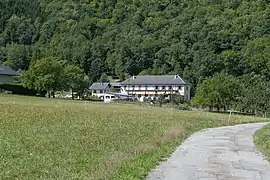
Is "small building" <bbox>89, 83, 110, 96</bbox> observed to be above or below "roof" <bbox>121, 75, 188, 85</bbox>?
below

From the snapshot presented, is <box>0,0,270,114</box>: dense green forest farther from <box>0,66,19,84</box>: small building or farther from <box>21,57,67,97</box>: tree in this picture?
<box>21,57,67,97</box>: tree

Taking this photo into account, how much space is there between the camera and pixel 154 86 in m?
145

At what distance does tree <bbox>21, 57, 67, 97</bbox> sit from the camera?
90.5 meters


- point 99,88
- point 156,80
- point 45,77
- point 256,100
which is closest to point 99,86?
point 99,88

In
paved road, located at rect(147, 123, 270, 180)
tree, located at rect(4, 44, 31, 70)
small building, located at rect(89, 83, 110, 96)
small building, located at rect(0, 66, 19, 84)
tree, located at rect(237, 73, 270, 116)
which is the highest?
tree, located at rect(4, 44, 31, 70)

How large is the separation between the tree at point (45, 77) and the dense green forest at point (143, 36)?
1188cm

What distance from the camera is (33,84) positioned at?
9062cm

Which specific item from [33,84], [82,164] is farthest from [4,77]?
[82,164]

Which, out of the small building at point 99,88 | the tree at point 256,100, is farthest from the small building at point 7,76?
the tree at point 256,100

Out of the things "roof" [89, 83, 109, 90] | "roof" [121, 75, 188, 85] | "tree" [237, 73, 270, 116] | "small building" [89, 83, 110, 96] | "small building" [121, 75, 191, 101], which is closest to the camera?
"tree" [237, 73, 270, 116]

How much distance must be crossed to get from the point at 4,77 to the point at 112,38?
64.2 meters

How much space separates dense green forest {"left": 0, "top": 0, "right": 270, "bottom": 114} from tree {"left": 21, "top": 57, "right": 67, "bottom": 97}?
11.9 m

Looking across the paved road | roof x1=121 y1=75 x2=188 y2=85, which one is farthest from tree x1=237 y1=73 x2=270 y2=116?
the paved road

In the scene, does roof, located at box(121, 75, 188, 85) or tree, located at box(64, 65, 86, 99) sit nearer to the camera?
tree, located at box(64, 65, 86, 99)
